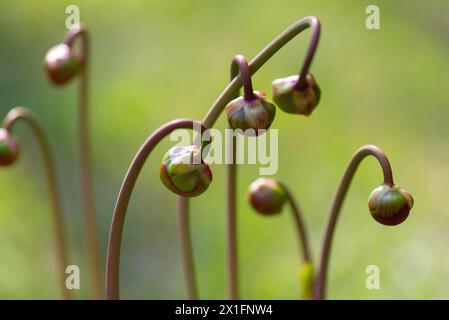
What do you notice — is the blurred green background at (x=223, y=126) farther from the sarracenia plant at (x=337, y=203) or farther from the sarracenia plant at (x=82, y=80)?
the sarracenia plant at (x=337, y=203)

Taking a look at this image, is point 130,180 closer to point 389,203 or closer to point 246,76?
point 246,76

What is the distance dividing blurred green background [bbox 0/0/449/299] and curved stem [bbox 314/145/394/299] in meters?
0.88

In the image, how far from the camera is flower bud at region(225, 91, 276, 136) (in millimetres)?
1056

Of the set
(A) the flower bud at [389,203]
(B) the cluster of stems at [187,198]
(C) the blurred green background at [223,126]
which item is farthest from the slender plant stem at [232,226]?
(C) the blurred green background at [223,126]

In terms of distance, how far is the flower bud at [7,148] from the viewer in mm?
1422

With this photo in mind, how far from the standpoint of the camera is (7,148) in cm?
142

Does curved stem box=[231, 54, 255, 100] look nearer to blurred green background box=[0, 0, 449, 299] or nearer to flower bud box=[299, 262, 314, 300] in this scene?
flower bud box=[299, 262, 314, 300]

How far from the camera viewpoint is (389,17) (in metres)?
4.18

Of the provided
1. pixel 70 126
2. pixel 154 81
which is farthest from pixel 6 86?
pixel 154 81

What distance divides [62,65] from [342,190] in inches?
26.3

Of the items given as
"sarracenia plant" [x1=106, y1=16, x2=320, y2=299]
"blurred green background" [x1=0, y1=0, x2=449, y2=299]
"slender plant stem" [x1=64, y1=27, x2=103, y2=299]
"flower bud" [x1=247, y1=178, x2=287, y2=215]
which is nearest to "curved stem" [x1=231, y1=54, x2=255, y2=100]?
"sarracenia plant" [x1=106, y1=16, x2=320, y2=299]

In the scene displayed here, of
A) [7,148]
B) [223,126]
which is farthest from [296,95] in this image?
[223,126]

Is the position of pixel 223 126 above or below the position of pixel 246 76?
above

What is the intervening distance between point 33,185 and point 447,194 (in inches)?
63.2
